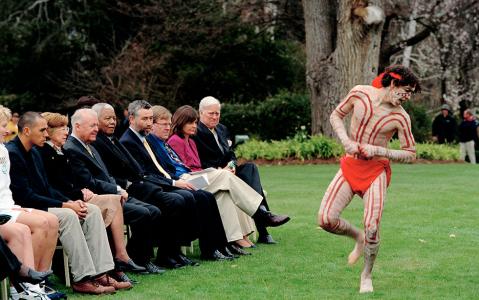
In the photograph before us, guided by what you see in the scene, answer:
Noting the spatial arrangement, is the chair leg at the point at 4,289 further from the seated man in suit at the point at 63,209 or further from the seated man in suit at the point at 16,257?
the seated man in suit at the point at 63,209

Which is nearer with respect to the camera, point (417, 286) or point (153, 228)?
point (417, 286)

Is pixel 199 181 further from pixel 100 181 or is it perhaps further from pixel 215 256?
pixel 100 181

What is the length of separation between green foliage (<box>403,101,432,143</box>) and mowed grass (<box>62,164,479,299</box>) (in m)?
15.1

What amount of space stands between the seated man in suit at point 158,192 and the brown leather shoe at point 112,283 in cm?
133

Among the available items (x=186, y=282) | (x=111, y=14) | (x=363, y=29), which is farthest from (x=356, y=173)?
(x=111, y=14)

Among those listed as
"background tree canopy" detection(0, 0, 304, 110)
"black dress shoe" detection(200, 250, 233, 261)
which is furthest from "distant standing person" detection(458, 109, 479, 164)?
"black dress shoe" detection(200, 250, 233, 261)

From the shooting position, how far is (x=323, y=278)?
904 centimetres

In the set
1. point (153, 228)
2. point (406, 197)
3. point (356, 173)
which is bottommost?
point (406, 197)

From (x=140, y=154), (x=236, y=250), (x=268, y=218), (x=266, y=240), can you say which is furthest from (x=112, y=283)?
(x=266, y=240)

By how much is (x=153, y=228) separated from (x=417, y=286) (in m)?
2.83

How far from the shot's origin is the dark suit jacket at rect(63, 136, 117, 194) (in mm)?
9234

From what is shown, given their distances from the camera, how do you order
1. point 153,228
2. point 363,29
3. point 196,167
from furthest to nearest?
point 363,29 → point 196,167 → point 153,228

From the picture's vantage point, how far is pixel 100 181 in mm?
9469

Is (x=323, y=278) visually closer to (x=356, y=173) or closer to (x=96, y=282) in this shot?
(x=356, y=173)
